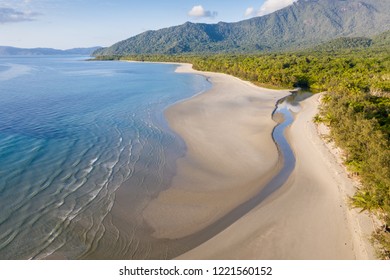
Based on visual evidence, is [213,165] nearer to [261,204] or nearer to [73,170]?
[261,204]

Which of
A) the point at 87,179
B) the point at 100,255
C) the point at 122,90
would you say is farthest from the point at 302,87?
the point at 100,255

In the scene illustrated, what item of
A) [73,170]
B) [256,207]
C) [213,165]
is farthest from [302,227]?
[73,170]

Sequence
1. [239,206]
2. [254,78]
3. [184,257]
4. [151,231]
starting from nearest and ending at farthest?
[184,257] < [151,231] < [239,206] < [254,78]

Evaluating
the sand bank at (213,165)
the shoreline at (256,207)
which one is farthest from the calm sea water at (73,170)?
the shoreline at (256,207)

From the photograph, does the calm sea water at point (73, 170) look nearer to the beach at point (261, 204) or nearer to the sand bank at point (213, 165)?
the sand bank at point (213, 165)

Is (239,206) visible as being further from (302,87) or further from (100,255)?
(302,87)

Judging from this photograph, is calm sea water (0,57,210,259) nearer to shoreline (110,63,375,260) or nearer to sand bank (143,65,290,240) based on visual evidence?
sand bank (143,65,290,240)
